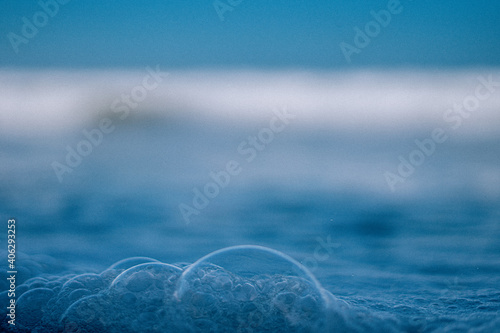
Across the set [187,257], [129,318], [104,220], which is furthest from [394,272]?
[104,220]

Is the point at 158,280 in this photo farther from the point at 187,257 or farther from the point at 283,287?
the point at 187,257

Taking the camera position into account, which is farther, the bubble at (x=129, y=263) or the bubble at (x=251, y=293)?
the bubble at (x=129, y=263)

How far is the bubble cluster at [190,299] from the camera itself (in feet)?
5.36

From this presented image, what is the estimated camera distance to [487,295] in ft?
6.34

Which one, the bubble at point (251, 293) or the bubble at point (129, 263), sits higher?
the bubble at point (129, 263)

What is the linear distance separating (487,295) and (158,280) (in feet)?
4.54

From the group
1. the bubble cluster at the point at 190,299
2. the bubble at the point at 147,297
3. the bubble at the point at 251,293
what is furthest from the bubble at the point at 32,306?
the bubble at the point at 251,293

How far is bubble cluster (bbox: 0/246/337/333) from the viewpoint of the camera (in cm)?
163

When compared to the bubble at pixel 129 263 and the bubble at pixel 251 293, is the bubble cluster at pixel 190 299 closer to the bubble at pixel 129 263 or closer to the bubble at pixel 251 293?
the bubble at pixel 251 293

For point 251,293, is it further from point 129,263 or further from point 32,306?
point 32,306

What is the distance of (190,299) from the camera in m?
1.71

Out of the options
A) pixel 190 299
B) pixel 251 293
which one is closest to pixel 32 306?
pixel 190 299

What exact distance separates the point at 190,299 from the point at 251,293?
0.78ft

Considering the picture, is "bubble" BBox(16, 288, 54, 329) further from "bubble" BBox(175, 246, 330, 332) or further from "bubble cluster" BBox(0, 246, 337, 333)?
"bubble" BBox(175, 246, 330, 332)
